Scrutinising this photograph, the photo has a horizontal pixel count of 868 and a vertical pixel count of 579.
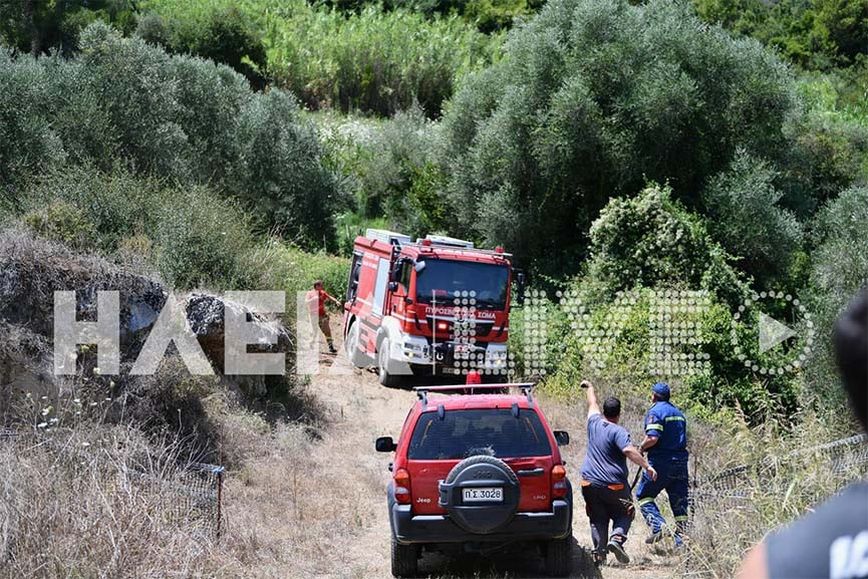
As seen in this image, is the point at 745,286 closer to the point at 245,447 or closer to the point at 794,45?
the point at 245,447

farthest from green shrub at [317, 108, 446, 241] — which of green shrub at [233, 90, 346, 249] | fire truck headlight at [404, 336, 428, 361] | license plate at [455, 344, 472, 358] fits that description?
fire truck headlight at [404, 336, 428, 361]

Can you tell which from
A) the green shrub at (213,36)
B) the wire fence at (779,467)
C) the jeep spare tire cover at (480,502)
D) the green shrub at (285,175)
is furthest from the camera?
the green shrub at (213,36)

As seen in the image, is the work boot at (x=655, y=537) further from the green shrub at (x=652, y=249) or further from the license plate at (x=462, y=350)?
the green shrub at (x=652, y=249)

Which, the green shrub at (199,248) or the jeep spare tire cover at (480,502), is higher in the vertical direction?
the jeep spare tire cover at (480,502)

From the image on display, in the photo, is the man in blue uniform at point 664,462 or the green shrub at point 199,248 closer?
the man in blue uniform at point 664,462

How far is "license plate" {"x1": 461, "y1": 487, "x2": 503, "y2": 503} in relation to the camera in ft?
28.4

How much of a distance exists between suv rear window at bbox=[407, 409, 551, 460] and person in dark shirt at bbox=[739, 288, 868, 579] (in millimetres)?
7296

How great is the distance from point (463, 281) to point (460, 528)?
1029cm

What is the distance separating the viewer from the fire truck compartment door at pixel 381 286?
19.7 meters

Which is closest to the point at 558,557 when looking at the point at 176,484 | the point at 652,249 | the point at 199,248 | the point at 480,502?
the point at 480,502

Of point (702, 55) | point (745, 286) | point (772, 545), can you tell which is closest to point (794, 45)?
point (702, 55)

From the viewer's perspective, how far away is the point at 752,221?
77.0 feet

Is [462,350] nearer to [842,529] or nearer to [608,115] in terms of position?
[608,115]

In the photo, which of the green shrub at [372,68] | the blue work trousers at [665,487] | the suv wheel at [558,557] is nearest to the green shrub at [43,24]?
the green shrub at [372,68]
